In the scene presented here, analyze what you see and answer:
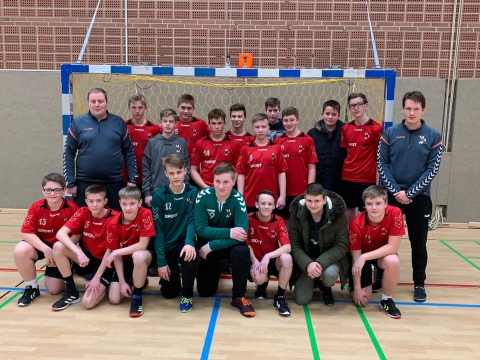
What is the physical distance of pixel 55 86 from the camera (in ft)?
21.0

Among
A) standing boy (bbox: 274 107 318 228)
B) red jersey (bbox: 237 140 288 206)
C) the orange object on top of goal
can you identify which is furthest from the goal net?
red jersey (bbox: 237 140 288 206)

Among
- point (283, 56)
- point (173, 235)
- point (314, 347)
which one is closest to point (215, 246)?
point (173, 235)

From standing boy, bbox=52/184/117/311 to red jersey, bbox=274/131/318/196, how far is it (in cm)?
162

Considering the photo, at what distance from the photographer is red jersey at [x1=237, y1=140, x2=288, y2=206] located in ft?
12.5

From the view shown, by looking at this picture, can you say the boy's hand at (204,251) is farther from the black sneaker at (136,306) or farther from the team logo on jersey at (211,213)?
the black sneaker at (136,306)

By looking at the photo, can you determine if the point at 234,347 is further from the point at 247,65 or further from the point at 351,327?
the point at 247,65

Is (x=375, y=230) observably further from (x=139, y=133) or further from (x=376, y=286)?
(x=139, y=133)

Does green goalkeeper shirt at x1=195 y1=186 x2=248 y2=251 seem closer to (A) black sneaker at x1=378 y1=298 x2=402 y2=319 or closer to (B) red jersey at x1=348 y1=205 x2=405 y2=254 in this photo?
(B) red jersey at x1=348 y1=205 x2=405 y2=254

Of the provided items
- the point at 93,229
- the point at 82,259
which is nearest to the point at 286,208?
the point at 93,229

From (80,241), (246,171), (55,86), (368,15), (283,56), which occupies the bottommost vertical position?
(80,241)

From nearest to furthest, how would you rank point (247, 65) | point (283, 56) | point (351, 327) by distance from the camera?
1. point (351, 327)
2. point (247, 65)
3. point (283, 56)

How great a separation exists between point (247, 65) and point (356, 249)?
3.40 meters

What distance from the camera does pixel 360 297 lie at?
3.28 meters

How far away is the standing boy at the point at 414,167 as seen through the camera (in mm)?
3406
